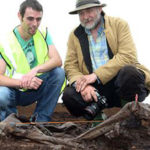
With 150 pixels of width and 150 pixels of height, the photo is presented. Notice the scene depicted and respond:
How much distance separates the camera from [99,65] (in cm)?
473

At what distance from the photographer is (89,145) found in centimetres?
300

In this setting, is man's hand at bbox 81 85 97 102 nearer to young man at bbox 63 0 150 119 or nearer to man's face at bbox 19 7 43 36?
young man at bbox 63 0 150 119

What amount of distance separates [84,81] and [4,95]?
1.04m

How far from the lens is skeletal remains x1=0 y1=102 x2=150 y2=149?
2.88 meters

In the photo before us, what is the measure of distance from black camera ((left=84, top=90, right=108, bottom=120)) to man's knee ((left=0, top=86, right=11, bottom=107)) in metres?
1.01

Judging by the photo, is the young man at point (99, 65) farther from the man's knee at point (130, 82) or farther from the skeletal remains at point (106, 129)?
the skeletal remains at point (106, 129)

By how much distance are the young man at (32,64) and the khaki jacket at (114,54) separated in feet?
0.68

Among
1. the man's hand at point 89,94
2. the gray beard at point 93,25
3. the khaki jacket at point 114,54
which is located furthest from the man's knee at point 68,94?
the gray beard at point 93,25

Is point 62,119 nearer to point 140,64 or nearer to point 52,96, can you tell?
point 52,96

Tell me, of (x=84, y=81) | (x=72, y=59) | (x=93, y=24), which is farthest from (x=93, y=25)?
(x=84, y=81)

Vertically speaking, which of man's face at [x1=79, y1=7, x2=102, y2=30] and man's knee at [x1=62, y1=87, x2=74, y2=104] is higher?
man's face at [x1=79, y1=7, x2=102, y2=30]

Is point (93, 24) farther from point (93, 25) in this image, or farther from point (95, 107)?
point (95, 107)

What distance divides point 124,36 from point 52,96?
1.25m

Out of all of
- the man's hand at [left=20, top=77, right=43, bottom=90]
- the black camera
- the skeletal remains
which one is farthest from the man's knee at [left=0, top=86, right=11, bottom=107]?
the skeletal remains
